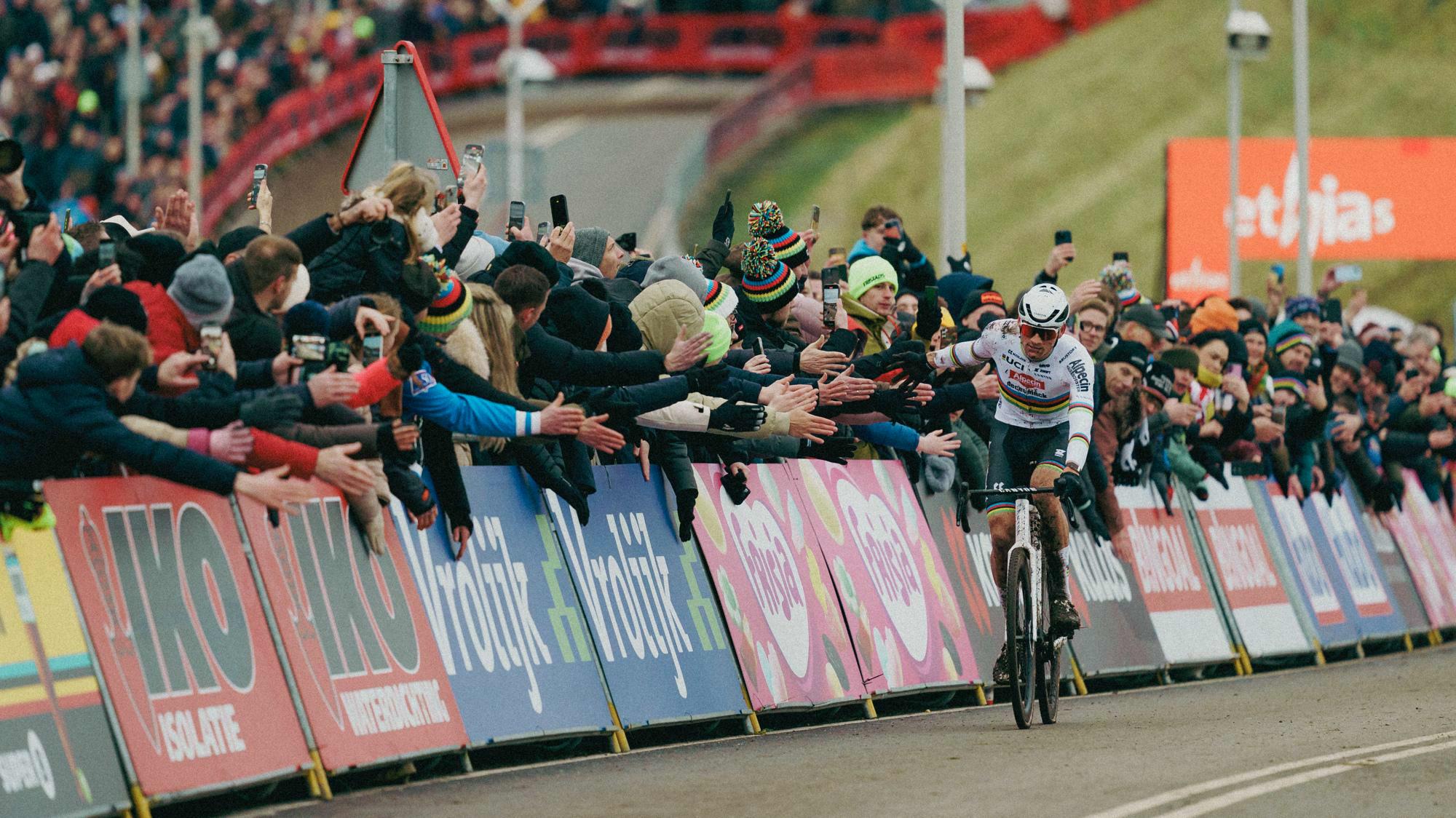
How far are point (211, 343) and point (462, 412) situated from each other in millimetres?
1790

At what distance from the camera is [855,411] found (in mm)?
14336

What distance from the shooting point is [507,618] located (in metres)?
11.5

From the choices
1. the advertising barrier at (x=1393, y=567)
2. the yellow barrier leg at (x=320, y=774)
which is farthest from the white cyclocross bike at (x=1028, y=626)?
the advertising barrier at (x=1393, y=567)

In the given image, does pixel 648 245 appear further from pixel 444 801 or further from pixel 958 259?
pixel 444 801

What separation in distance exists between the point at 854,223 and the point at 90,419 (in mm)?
47842

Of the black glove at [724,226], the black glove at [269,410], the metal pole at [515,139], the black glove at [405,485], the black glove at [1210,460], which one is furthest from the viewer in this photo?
the metal pole at [515,139]

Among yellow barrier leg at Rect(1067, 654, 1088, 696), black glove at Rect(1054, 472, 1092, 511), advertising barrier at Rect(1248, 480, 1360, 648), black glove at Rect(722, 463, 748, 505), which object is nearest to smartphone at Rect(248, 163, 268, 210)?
black glove at Rect(722, 463, 748, 505)

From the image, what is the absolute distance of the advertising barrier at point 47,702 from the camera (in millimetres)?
8547

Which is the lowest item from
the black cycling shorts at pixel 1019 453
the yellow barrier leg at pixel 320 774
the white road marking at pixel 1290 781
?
the white road marking at pixel 1290 781

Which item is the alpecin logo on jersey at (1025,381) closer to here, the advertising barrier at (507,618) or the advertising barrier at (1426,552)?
the advertising barrier at (507,618)

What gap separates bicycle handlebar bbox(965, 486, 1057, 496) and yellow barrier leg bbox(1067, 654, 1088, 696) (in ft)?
10.5

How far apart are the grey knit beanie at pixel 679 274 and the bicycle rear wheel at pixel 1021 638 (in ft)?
7.41

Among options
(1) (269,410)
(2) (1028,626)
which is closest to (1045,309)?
(2) (1028,626)

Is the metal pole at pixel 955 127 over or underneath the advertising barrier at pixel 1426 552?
over
